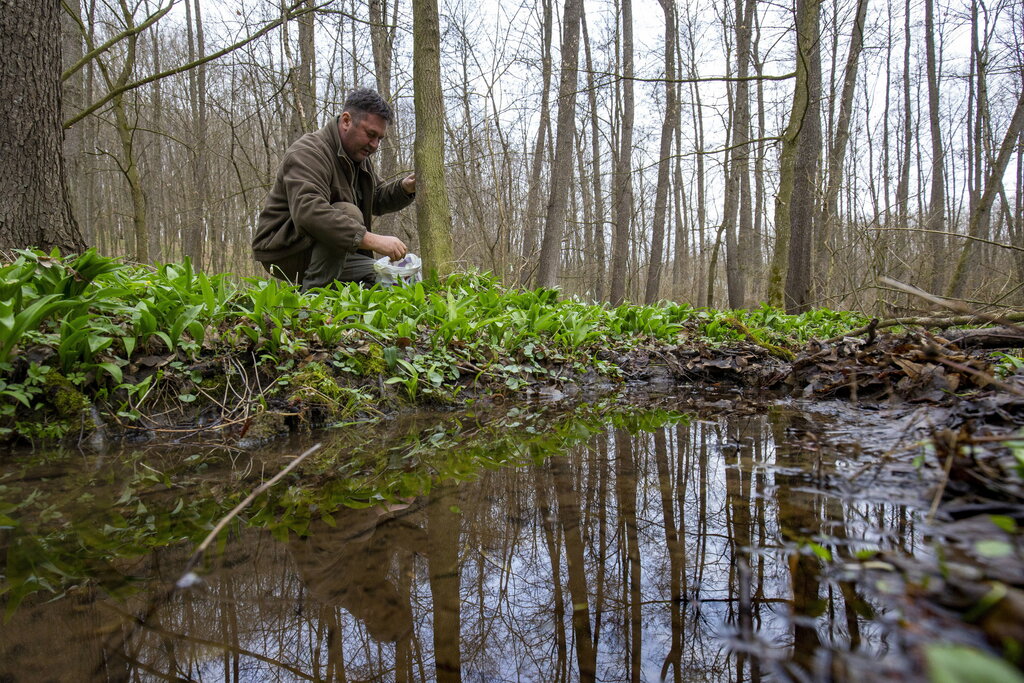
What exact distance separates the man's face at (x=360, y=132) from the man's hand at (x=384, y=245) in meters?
0.84

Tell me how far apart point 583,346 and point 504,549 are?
3224mm

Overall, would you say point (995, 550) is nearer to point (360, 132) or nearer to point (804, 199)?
point (360, 132)

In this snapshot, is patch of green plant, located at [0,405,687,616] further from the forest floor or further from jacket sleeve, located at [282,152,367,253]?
jacket sleeve, located at [282,152,367,253]

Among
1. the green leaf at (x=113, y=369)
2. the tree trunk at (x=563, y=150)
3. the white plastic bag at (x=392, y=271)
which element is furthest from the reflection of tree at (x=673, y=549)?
the tree trunk at (x=563, y=150)

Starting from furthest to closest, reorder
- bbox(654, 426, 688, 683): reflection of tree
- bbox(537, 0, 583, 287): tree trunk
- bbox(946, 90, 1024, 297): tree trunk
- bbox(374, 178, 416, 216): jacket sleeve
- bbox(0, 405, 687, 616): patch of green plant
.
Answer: bbox(946, 90, 1024, 297): tree trunk, bbox(537, 0, 583, 287): tree trunk, bbox(374, 178, 416, 216): jacket sleeve, bbox(0, 405, 687, 616): patch of green plant, bbox(654, 426, 688, 683): reflection of tree

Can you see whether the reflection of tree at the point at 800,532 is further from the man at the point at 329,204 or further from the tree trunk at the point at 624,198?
the tree trunk at the point at 624,198

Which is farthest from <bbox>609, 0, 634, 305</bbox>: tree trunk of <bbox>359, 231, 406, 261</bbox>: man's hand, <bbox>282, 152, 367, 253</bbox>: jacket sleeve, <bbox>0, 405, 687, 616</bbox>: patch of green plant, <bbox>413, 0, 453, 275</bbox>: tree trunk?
<bbox>0, 405, 687, 616</bbox>: patch of green plant

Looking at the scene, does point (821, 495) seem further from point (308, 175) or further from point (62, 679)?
point (308, 175)

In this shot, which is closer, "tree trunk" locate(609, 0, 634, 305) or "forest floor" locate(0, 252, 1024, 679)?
"forest floor" locate(0, 252, 1024, 679)

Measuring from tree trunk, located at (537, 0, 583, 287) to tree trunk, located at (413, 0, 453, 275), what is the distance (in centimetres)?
239

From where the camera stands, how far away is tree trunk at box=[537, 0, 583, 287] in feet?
24.5

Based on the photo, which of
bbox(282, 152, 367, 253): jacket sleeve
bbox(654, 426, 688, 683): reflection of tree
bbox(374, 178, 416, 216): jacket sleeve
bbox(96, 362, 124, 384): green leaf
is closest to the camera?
bbox(654, 426, 688, 683): reflection of tree

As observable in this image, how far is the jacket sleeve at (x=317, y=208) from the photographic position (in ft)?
13.7

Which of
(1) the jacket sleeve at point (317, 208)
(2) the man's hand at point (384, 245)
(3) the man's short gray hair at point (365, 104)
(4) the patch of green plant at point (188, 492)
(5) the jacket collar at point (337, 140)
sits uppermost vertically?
(3) the man's short gray hair at point (365, 104)
